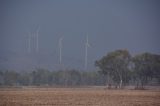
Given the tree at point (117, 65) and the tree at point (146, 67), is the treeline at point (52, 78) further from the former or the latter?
the tree at point (146, 67)

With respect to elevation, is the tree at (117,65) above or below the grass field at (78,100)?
above

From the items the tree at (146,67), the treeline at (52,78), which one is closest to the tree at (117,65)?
the tree at (146,67)

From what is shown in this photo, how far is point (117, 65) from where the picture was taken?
116625 millimetres

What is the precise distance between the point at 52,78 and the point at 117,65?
5883 cm

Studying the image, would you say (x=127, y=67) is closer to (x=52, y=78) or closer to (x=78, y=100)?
(x=52, y=78)

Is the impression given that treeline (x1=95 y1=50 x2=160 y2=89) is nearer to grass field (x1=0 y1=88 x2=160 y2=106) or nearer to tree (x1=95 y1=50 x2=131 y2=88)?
tree (x1=95 y1=50 x2=131 y2=88)

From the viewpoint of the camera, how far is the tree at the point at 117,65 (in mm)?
115688

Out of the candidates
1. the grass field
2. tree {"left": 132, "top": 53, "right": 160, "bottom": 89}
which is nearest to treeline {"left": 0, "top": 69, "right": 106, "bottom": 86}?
tree {"left": 132, "top": 53, "right": 160, "bottom": 89}

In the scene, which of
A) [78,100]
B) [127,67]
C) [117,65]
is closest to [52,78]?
[117,65]

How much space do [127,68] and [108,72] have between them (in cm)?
529

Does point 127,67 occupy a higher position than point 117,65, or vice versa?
point 117,65

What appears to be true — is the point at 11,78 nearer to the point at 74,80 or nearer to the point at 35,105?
the point at 74,80

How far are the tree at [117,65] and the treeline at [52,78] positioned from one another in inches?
1756

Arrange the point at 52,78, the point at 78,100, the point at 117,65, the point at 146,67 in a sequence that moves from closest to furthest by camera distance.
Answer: the point at 78,100 < the point at 146,67 < the point at 117,65 < the point at 52,78
